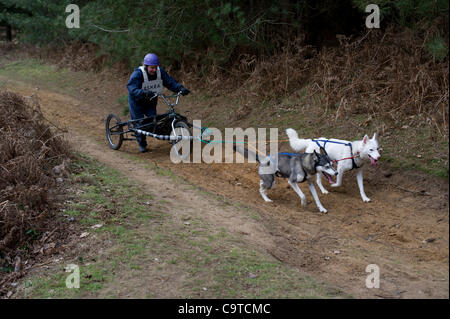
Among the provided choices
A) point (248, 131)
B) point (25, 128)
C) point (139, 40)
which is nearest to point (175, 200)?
point (25, 128)

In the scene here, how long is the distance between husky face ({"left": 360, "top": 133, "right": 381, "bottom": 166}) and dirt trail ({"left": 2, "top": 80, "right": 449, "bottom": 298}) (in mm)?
885

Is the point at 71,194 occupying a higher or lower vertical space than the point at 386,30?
lower

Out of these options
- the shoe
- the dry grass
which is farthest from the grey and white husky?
the shoe

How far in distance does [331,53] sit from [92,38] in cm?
886

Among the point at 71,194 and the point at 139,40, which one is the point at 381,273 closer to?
the point at 71,194

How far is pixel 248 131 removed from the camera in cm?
1261

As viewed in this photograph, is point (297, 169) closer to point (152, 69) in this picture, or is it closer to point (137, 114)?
point (152, 69)

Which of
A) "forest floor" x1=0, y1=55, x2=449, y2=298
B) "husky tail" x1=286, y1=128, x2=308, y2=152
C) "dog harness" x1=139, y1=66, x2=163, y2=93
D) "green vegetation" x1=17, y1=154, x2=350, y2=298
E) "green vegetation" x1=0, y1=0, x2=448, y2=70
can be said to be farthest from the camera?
"green vegetation" x1=0, y1=0, x2=448, y2=70

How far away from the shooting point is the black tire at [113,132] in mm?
12033

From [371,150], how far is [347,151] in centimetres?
61

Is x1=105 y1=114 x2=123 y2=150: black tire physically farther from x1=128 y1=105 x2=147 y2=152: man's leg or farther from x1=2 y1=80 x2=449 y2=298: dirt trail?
x1=2 y1=80 x2=449 y2=298: dirt trail

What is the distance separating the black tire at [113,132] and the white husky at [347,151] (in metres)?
4.92

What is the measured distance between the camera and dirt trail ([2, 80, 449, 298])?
5000mm

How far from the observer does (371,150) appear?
321 inches
